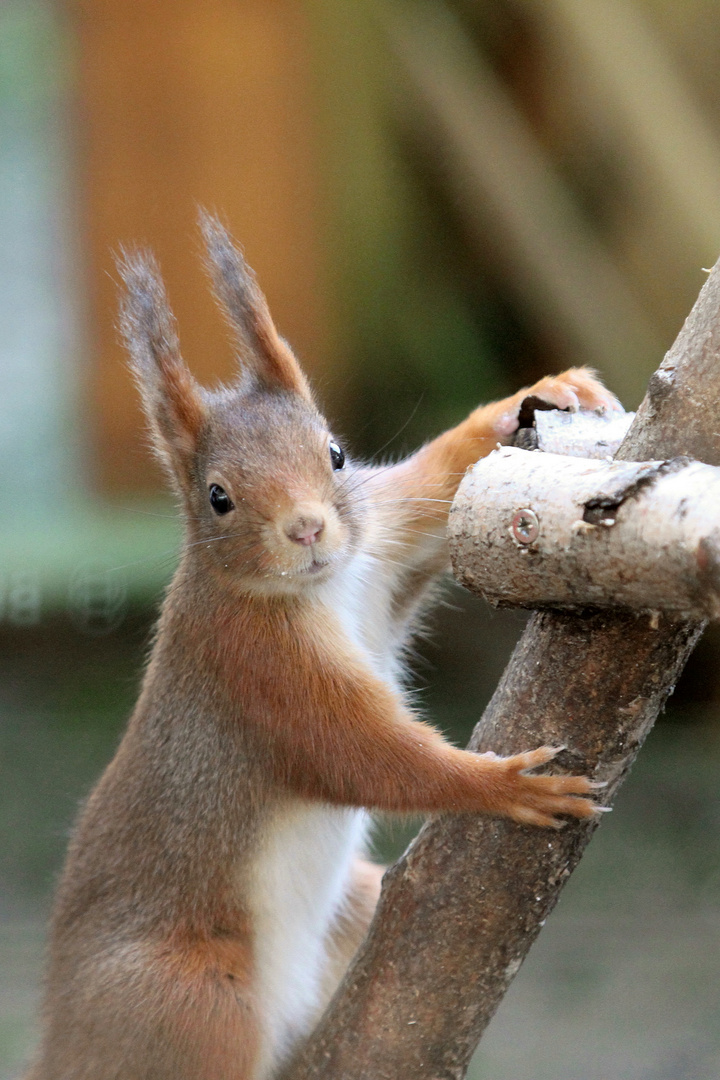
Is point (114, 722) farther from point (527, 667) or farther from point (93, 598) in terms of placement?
point (527, 667)

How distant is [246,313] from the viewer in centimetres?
179

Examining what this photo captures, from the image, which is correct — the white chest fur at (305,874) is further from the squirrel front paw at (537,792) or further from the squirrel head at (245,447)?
the squirrel front paw at (537,792)

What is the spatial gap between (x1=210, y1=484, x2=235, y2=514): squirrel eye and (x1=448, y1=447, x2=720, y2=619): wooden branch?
18.4 inches

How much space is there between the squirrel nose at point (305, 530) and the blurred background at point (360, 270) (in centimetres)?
197

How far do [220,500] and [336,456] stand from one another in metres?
0.19

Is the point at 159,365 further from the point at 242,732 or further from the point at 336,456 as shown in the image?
the point at 242,732

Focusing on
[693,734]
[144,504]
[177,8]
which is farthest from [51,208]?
[693,734]

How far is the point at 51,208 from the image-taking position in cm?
458

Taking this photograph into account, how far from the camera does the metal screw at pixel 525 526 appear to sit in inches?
47.6

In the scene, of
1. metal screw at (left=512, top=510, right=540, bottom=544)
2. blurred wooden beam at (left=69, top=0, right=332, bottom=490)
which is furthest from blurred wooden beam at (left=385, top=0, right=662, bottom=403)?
metal screw at (left=512, top=510, right=540, bottom=544)

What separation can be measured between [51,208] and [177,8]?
0.88 meters

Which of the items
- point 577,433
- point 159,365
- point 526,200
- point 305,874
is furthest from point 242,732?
point 526,200

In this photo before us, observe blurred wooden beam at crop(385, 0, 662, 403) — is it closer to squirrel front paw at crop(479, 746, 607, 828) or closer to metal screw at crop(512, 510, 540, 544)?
squirrel front paw at crop(479, 746, 607, 828)

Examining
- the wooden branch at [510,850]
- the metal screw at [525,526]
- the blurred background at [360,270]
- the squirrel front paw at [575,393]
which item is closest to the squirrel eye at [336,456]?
the squirrel front paw at [575,393]
